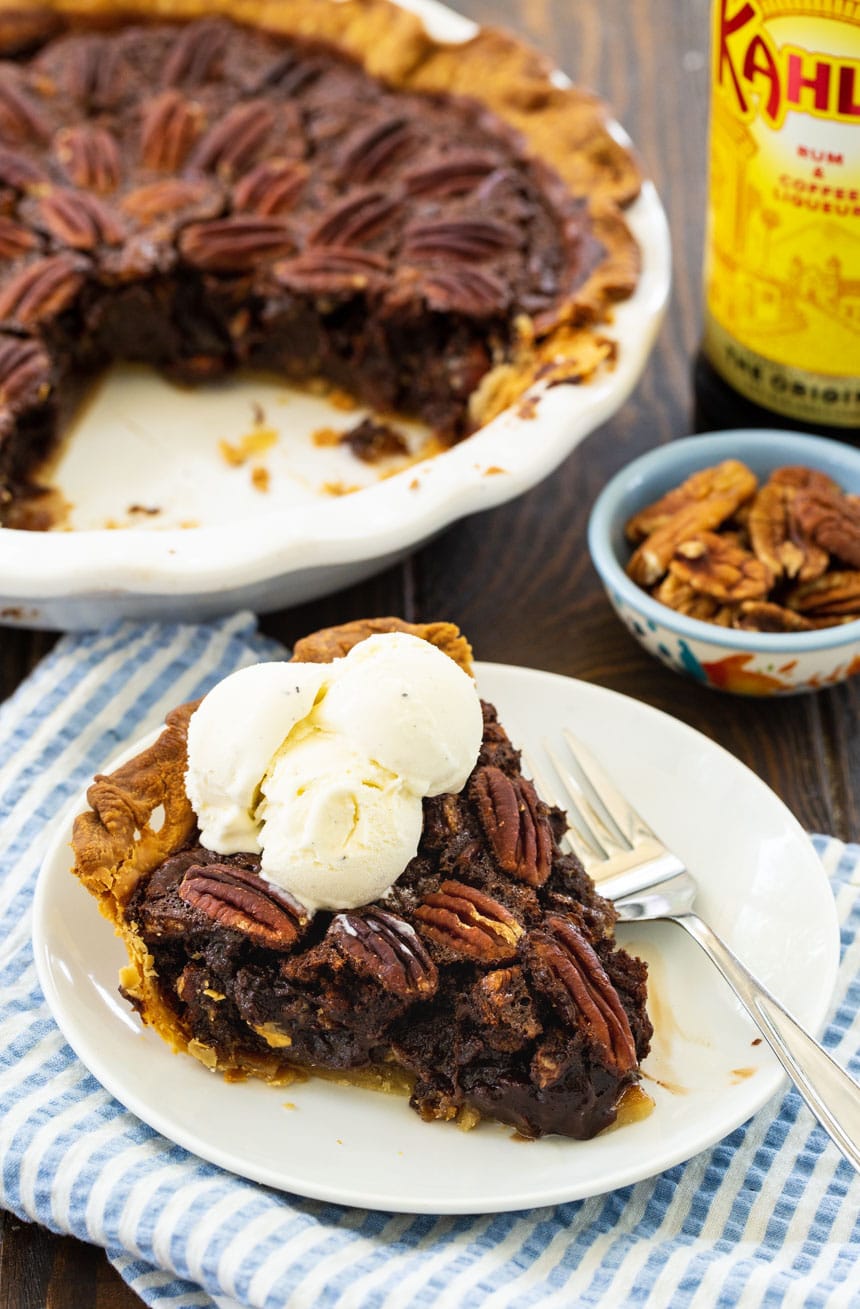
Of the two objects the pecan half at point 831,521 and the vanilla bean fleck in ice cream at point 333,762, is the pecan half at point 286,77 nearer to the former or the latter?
the pecan half at point 831,521

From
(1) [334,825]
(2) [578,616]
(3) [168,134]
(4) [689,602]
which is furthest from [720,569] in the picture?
(3) [168,134]

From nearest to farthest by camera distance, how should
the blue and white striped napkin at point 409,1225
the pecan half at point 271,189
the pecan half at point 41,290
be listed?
the blue and white striped napkin at point 409,1225 < the pecan half at point 41,290 < the pecan half at point 271,189

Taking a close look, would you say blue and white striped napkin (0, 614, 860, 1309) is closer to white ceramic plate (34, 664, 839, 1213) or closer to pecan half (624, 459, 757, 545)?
white ceramic plate (34, 664, 839, 1213)

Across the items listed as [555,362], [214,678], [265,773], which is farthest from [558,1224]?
[555,362]

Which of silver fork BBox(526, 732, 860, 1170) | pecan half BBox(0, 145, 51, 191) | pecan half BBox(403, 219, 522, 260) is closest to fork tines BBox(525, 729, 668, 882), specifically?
silver fork BBox(526, 732, 860, 1170)

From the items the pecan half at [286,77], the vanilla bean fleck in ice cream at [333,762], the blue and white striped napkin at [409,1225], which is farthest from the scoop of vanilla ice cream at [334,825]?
the pecan half at [286,77]

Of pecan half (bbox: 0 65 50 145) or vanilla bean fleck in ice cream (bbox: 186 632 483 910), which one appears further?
pecan half (bbox: 0 65 50 145)

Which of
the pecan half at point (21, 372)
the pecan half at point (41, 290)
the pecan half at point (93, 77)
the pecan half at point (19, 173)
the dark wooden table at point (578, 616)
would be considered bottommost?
the dark wooden table at point (578, 616)

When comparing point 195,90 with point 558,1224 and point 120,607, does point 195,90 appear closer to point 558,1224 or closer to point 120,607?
point 120,607
